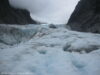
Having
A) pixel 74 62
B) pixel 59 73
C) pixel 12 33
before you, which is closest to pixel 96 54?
pixel 74 62

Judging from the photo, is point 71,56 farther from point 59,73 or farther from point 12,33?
point 12,33

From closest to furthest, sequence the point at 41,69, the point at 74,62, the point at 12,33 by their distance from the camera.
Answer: the point at 41,69
the point at 74,62
the point at 12,33

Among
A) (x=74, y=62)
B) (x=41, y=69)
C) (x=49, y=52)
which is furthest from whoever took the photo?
(x=49, y=52)

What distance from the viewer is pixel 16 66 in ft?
10.8

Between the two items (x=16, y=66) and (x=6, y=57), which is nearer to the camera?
(x=16, y=66)

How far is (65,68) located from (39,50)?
1.54m

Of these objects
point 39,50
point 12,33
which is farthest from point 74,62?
point 12,33

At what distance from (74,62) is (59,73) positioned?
71 cm

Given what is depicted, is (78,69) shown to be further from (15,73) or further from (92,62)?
(15,73)

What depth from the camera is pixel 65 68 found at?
10.5 ft

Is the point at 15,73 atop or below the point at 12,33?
atop

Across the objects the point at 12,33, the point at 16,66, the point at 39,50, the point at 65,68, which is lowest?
the point at 12,33

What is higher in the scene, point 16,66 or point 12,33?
point 16,66

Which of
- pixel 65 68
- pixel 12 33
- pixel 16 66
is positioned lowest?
pixel 12 33
